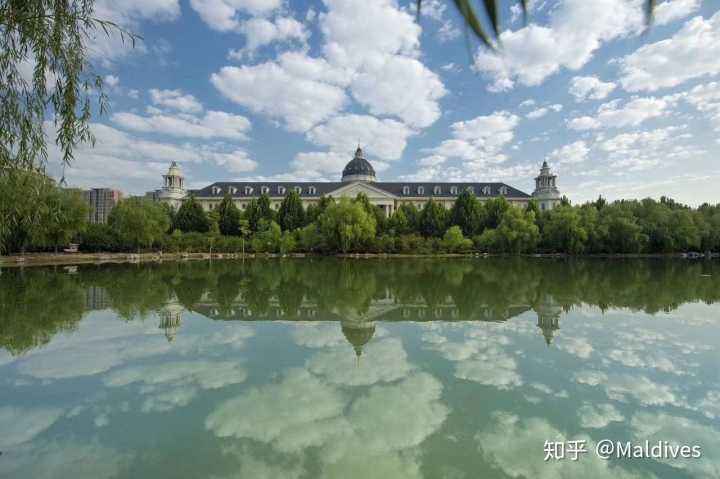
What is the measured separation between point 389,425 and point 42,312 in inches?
393

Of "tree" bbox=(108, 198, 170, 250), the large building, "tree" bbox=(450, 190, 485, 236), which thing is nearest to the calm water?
"tree" bbox=(108, 198, 170, 250)

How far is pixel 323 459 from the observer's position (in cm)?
360

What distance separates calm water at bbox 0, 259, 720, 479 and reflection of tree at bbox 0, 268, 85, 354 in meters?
0.08

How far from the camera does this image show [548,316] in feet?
31.3

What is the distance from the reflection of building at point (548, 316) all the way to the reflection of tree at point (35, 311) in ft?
30.5

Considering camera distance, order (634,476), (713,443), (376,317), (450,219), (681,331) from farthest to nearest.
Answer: (450,219) < (376,317) < (681,331) < (713,443) < (634,476)

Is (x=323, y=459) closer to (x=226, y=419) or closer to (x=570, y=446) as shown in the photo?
(x=226, y=419)

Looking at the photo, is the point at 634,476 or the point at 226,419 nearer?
the point at 634,476

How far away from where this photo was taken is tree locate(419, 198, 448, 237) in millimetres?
47938

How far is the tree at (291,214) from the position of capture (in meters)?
49.0

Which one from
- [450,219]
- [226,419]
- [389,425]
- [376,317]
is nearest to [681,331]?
[376,317]

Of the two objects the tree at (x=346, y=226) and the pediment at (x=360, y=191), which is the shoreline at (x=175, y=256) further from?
the pediment at (x=360, y=191)

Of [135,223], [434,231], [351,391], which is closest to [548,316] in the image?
[351,391]

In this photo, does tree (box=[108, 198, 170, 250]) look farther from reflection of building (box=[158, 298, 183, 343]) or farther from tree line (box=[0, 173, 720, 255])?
reflection of building (box=[158, 298, 183, 343])
